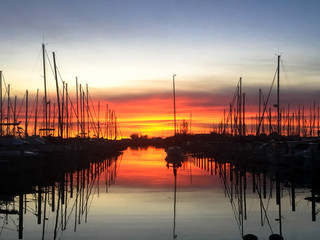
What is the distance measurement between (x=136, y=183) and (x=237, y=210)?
595 inches

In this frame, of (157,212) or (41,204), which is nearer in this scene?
(157,212)

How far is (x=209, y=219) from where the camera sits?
21203mm

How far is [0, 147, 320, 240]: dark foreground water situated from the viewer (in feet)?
61.3

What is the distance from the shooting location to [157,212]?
23.2 meters

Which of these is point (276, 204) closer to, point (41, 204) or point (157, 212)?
point (157, 212)

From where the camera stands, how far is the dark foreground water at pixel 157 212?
18.7 meters

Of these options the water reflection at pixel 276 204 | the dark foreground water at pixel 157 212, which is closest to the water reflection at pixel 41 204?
the dark foreground water at pixel 157 212

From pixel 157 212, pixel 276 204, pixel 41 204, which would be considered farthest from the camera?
pixel 276 204

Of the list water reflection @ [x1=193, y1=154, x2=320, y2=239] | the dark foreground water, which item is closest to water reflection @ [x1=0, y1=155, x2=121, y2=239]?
the dark foreground water

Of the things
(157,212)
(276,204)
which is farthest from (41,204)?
(276,204)

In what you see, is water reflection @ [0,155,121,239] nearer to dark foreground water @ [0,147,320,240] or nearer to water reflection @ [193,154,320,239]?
dark foreground water @ [0,147,320,240]

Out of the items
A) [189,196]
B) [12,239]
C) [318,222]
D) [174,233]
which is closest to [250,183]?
[189,196]

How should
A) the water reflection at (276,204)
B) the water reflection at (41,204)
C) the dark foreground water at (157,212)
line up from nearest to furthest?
the dark foreground water at (157,212) < the water reflection at (276,204) < the water reflection at (41,204)

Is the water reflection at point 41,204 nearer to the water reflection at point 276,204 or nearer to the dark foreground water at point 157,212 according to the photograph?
the dark foreground water at point 157,212
